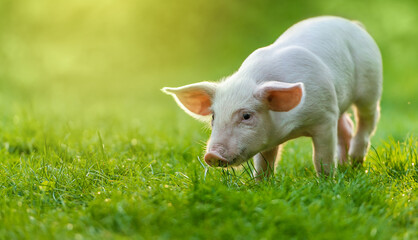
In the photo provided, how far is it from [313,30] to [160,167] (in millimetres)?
1737

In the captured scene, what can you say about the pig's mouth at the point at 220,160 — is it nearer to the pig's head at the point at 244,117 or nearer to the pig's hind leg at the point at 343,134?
the pig's head at the point at 244,117

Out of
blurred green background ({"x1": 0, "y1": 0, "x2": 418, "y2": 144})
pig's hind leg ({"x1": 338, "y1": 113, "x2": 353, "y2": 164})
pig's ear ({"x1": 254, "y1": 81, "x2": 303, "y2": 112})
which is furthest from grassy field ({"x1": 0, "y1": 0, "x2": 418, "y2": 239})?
pig's ear ({"x1": 254, "y1": 81, "x2": 303, "y2": 112})

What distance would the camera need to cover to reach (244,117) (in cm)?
388

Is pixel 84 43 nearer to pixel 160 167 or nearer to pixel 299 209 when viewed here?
pixel 160 167

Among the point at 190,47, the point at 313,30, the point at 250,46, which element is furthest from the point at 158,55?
the point at 313,30

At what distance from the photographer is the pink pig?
382 centimetres

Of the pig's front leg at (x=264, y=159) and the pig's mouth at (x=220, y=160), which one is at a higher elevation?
the pig's mouth at (x=220, y=160)

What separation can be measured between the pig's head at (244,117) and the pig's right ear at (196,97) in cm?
11

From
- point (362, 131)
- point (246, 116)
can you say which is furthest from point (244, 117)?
point (362, 131)

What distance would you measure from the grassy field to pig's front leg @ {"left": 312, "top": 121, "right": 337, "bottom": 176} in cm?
13

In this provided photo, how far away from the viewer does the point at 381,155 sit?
4.41m

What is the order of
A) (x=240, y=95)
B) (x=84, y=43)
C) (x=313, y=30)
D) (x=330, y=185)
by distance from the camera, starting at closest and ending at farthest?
(x=330, y=185) → (x=240, y=95) → (x=313, y=30) → (x=84, y=43)

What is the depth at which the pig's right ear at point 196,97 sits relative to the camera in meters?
4.17

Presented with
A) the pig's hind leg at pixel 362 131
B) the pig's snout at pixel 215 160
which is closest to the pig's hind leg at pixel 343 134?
the pig's hind leg at pixel 362 131
